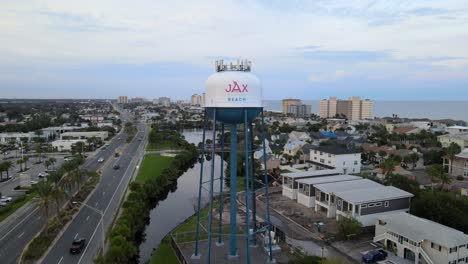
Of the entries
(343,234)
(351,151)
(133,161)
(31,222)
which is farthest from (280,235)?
(133,161)

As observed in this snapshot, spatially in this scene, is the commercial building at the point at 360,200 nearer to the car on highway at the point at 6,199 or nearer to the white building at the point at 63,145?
the car on highway at the point at 6,199

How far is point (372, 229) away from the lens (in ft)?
103

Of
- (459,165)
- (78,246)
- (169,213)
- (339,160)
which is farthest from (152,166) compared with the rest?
(459,165)

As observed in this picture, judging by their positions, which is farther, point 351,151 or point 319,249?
point 351,151

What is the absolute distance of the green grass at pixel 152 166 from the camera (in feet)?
169

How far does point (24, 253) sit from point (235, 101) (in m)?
19.8

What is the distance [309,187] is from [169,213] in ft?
53.9

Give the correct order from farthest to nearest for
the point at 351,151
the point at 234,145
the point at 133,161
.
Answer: the point at 133,161 → the point at 351,151 → the point at 234,145

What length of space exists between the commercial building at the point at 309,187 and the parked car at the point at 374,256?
1211cm

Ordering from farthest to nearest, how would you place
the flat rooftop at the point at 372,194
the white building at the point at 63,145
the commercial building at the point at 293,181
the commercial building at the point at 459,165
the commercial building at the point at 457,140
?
the white building at the point at 63,145 → the commercial building at the point at 457,140 → the commercial building at the point at 459,165 → the commercial building at the point at 293,181 → the flat rooftop at the point at 372,194

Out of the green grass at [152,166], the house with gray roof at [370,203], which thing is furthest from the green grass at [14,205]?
the house with gray roof at [370,203]

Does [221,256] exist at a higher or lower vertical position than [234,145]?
lower

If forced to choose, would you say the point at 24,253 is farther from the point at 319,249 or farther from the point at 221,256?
the point at 319,249

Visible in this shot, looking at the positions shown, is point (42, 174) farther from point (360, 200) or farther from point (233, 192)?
point (360, 200)
